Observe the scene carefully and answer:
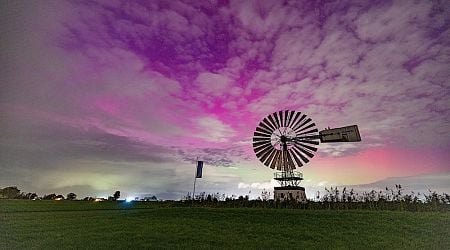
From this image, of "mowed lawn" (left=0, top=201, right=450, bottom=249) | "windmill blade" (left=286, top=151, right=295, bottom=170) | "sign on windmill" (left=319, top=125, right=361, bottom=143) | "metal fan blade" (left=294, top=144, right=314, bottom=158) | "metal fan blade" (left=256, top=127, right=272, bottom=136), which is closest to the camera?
"mowed lawn" (left=0, top=201, right=450, bottom=249)

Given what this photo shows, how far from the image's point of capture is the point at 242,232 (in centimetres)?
771

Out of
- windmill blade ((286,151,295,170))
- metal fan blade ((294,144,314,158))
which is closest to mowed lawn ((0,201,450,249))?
metal fan blade ((294,144,314,158))

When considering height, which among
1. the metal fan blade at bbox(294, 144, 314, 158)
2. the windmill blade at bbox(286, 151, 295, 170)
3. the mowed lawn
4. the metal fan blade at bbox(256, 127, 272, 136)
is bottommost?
the mowed lawn

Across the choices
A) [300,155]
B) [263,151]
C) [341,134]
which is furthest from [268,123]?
[341,134]

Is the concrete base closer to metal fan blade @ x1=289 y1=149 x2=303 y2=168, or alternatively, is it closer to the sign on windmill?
metal fan blade @ x1=289 y1=149 x2=303 y2=168

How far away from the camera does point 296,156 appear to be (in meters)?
19.3

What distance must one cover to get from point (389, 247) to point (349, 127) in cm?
1106

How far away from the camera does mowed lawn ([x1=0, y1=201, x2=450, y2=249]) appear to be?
659 centimetres

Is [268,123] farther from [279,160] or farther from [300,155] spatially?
[300,155]

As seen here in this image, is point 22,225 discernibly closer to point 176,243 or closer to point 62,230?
point 62,230

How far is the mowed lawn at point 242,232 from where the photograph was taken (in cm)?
659

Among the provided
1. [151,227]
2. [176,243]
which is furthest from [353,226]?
[151,227]

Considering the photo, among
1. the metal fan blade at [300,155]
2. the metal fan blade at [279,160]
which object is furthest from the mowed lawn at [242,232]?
the metal fan blade at [279,160]

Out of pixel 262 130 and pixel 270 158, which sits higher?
pixel 262 130
